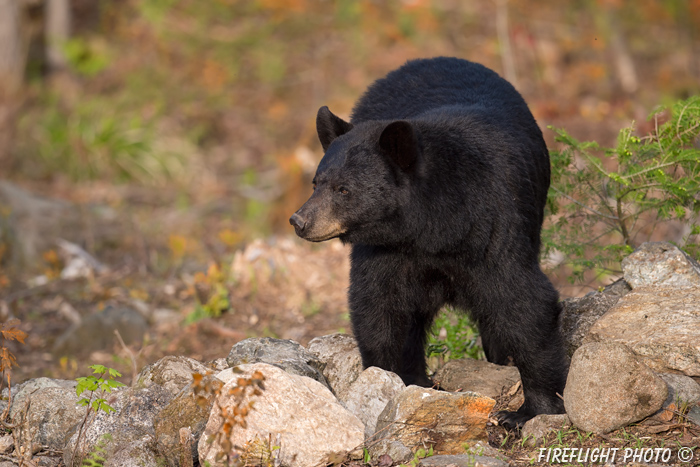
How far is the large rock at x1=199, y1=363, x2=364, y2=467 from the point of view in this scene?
10.3 ft

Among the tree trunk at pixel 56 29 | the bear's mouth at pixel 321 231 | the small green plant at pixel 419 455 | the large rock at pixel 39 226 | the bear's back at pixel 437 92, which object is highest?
the tree trunk at pixel 56 29

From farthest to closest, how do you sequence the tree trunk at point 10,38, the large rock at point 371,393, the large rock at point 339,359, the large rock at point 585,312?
the tree trunk at point 10,38
the large rock at point 585,312
the large rock at point 339,359
the large rock at point 371,393

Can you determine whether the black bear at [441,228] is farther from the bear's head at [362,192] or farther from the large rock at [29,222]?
the large rock at [29,222]

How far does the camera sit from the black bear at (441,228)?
361cm

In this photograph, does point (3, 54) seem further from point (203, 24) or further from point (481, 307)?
point (481, 307)

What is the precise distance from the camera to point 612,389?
132 inches

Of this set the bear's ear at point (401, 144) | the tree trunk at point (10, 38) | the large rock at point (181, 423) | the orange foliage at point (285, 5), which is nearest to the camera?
the large rock at point (181, 423)

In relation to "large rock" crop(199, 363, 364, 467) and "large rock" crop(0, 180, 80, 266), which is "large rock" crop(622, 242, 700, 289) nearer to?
"large rock" crop(199, 363, 364, 467)

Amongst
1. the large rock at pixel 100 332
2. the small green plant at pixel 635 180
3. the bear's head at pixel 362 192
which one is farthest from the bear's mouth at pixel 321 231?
the large rock at pixel 100 332

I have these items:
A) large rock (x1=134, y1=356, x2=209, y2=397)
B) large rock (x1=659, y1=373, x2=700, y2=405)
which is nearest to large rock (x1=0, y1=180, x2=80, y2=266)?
large rock (x1=134, y1=356, x2=209, y2=397)

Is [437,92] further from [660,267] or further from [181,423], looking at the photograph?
[181,423]

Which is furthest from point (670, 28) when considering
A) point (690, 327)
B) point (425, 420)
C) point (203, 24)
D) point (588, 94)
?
point (425, 420)

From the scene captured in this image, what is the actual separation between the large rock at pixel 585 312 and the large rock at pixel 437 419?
3.83 feet

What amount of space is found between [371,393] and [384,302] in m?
0.49
